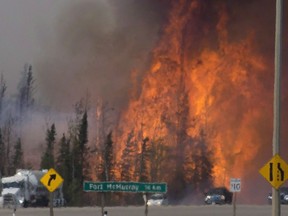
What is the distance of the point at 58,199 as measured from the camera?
8244 centimetres

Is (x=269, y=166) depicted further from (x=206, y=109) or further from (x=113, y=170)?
(x=113, y=170)

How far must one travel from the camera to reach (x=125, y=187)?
39.2 meters

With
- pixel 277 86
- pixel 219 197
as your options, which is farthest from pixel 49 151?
pixel 277 86

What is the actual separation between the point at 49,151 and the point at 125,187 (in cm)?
8748

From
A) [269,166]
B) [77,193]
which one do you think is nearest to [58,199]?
[77,193]

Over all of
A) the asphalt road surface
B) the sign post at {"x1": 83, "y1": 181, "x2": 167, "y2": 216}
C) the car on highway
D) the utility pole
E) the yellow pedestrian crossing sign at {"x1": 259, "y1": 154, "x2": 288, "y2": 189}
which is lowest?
the asphalt road surface

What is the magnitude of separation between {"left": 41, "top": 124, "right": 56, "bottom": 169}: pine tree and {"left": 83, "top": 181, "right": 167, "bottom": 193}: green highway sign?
77.8 metres

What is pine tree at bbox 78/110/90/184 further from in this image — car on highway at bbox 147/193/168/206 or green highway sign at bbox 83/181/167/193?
green highway sign at bbox 83/181/167/193

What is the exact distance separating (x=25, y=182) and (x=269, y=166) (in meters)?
→ 53.6

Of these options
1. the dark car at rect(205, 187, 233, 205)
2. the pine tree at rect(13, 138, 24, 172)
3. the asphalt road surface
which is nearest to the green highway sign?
→ the asphalt road surface

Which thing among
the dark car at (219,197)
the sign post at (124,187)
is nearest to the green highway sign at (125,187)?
the sign post at (124,187)

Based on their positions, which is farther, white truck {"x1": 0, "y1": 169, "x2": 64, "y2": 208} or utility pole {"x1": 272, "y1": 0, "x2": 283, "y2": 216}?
white truck {"x1": 0, "y1": 169, "x2": 64, "y2": 208}

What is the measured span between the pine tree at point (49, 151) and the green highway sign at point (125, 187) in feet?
255

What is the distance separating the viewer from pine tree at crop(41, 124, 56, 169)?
11806 cm
